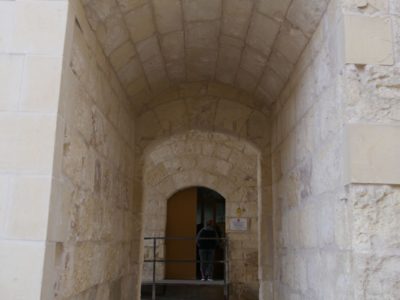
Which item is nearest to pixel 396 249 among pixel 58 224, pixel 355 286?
pixel 355 286

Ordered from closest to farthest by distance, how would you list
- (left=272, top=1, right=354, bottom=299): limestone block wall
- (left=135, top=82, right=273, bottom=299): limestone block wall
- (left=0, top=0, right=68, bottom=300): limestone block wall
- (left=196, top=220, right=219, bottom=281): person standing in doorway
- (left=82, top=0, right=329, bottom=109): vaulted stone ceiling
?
1. (left=0, top=0, right=68, bottom=300): limestone block wall
2. (left=272, top=1, right=354, bottom=299): limestone block wall
3. (left=82, top=0, right=329, bottom=109): vaulted stone ceiling
4. (left=135, top=82, right=273, bottom=299): limestone block wall
5. (left=196, top=220, right=219, bottom=281): person standing in doorway

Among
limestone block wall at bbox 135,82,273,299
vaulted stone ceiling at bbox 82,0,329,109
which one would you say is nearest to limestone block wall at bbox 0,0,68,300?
vaulted stone ceiling at bbox 82,0,329,109

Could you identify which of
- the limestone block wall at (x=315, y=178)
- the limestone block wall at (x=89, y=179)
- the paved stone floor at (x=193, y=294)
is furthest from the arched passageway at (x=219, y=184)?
the limestone block wall at (x=315, y=178)

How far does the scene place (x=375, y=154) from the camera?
70.5 inches

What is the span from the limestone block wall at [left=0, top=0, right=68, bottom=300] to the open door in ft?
21.1

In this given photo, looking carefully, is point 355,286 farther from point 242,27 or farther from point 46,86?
point 242,27

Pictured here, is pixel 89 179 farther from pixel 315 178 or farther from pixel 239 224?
pixel 239 224

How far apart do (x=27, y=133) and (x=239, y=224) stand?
20.7 ft

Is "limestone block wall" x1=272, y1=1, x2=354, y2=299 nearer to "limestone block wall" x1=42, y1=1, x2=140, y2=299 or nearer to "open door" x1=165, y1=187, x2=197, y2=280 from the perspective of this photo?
"limestone block wall" x1=42, y1=1, x2=140, y2=299

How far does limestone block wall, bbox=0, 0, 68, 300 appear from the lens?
1695mm

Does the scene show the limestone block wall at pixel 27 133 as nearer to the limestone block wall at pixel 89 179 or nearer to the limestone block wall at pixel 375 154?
the limestone block wall at pixel 89 179

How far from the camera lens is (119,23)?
2518mm

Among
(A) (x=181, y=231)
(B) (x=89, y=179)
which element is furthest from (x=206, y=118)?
(A) (x=181, y=231)

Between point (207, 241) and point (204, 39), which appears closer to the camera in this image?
point (204, 39)
